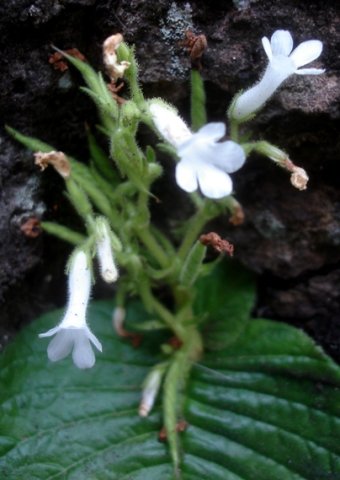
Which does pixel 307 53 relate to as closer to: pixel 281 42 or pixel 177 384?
pixel 281 42

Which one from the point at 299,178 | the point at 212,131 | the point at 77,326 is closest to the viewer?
the point at 212,131

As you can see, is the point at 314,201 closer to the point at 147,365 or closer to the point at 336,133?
the point at 336,133

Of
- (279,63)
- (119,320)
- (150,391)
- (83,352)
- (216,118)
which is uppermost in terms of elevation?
(216,118)

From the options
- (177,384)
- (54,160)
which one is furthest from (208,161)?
(177,384)

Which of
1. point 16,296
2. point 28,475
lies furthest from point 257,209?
point 28,475

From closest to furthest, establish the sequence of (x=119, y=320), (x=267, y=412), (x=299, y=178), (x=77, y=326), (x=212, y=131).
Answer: (x=212, y=131) < (x=77, y=326) < (x=299, y=178) < (x=267, y=412) < (x=119, y=320)

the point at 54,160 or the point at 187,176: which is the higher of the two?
the point at 54,160
